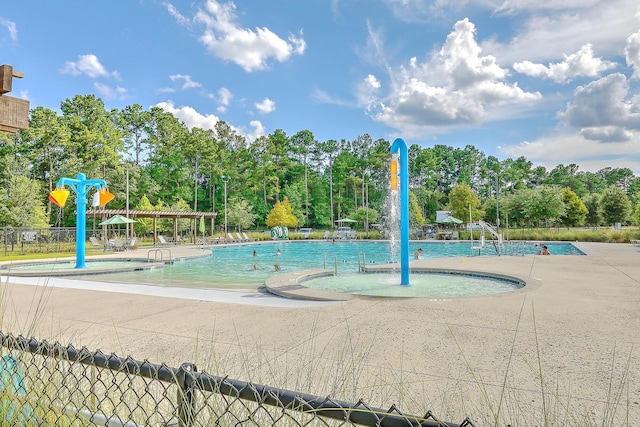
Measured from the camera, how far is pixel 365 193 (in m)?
63.9

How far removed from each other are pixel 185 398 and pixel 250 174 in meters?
55.4

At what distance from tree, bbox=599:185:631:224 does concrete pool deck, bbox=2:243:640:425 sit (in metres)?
47.7

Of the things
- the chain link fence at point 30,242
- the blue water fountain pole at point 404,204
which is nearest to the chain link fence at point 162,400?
the blue water fountain pole at point 404,204

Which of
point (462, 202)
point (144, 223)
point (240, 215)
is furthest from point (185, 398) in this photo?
point (240, 215)

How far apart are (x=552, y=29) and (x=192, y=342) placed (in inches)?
641

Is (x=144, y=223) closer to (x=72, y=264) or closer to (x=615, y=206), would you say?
(x=72, y=264)

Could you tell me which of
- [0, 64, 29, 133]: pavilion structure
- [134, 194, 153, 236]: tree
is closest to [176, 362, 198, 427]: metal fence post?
[0, 64, 29, 133]: pavilion structure

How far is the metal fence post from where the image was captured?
1356 millimetres

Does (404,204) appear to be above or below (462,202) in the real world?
below

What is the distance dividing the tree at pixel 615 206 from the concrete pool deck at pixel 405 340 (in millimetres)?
47748

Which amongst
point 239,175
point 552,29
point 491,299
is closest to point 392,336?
point 491,299

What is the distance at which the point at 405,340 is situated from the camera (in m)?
4.76

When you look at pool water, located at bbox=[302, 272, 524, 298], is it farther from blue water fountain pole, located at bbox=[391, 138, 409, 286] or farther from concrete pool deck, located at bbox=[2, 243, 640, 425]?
concrete pool deck, located at bbox=[2, 243, 640, 425]

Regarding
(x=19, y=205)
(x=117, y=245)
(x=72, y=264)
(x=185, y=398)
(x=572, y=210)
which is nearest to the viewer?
(x=185, y=398)
